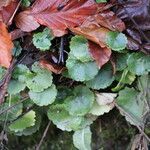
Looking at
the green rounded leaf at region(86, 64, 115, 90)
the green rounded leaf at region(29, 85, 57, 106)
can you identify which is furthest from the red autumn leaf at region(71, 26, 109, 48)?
the green rounded leaf at region(29, 85, 57, 106)

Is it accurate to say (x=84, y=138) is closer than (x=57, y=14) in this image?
No

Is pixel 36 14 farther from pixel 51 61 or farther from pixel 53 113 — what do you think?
pixel 53 113

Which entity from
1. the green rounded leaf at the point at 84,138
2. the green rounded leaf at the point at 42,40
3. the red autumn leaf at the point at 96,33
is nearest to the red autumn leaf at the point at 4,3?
the green rounded leaf at the point at 42,40

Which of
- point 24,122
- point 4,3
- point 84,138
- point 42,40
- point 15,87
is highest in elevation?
point 4,3

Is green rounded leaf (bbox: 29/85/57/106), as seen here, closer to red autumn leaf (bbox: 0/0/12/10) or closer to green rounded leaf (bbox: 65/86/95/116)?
green rounded leaf (bbox: 65/86/95/116)

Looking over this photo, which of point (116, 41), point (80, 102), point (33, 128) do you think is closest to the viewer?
point (116, 41)

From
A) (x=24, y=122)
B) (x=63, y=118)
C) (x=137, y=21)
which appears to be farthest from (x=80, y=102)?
(x=137, y=21)

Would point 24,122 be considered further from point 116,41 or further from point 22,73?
point 116,41

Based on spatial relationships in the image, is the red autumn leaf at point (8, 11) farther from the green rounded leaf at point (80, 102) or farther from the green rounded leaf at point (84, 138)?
the green rounded leaf at point (84, 138)
